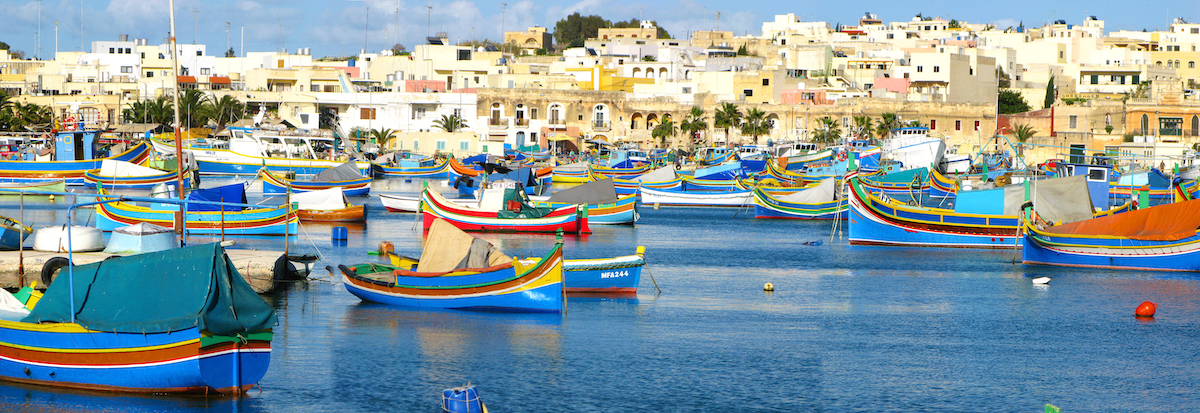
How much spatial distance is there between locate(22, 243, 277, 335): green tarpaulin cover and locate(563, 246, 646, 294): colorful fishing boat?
9.75 metres

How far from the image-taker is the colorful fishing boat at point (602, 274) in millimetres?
23422

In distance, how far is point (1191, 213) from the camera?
2794 centimetres

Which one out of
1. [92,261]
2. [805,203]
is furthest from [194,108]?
[92,261]

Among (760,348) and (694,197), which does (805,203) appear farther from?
(760,348)

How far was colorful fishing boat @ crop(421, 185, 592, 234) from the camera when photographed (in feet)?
118

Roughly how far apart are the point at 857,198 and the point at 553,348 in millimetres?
18350

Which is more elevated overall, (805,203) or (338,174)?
(338,174)

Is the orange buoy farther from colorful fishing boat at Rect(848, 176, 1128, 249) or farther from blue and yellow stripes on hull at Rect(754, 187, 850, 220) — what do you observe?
blue and yellow stripes on hull at Rect(754, 187, 850, 220)

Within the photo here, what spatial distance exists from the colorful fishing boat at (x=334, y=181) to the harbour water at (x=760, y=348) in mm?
21280

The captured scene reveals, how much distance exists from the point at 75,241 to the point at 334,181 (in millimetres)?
28813

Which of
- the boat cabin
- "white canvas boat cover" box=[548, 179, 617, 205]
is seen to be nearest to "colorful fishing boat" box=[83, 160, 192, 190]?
the boat cabin

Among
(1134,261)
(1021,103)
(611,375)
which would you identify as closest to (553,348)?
A: (611,375)

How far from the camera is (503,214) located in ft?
117

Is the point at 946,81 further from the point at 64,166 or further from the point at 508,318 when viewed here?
the point at 508,318
